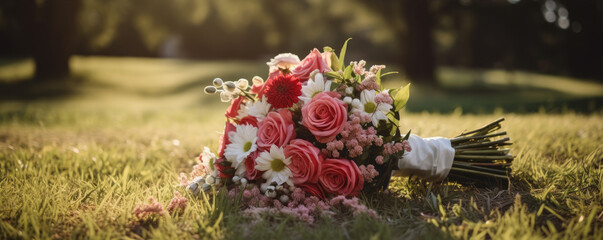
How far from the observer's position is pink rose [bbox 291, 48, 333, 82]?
7.04 feet

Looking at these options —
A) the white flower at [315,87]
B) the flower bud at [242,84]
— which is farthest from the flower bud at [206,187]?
the white flower at [315,87]

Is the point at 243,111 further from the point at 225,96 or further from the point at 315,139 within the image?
the point at 315,139

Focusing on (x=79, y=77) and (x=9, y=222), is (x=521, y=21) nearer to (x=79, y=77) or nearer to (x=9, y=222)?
(x=79, y=77)

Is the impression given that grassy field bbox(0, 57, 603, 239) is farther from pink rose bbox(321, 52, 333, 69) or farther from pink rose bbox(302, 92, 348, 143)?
pink rose bbox(321, 52, 333, 69)

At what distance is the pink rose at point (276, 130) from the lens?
197 cm

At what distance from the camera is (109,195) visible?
2.13 metres

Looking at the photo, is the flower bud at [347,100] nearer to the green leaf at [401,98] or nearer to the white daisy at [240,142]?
the green leaf at [401,98]

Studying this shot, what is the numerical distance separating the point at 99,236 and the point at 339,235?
0.98m

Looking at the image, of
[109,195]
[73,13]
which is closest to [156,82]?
[73,13]

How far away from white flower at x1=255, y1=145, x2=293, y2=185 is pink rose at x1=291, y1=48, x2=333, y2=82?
440 millimetres

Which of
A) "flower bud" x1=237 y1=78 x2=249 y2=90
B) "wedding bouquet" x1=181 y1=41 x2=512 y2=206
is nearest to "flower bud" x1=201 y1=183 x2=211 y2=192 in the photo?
"wedding bouquet" x1=181 y1=41 x2=512 y2=206

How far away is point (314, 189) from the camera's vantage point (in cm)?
203

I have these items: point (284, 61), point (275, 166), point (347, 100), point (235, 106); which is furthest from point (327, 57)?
point (275, 166)

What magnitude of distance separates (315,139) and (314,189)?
0.26m
